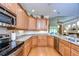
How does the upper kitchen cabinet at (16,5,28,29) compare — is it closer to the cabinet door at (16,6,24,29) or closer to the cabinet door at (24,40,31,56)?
the cabinet door at (16,6,24,29)

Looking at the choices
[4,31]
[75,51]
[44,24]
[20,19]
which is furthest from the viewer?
[20,19]

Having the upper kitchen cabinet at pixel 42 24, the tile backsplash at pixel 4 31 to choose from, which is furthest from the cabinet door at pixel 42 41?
the tile backsplash at pixel 4 31

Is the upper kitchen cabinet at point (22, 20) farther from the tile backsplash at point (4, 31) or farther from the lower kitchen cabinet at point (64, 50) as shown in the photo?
the lower kitchen cabinet at point (64, 50)

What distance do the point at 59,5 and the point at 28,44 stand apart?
1.09m

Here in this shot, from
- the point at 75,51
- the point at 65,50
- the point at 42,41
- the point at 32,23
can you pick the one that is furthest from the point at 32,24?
the point at 75,51

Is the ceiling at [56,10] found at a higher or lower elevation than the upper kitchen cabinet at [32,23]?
higher

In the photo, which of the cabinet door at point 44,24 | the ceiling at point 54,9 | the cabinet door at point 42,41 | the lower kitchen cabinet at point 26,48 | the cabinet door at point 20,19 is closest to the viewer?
the ceiling at point 54,9

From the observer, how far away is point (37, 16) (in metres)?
2.34

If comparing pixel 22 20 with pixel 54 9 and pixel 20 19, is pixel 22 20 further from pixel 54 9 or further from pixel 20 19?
pixel 54 9

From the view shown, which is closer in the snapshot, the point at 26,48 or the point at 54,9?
the point at 54,9

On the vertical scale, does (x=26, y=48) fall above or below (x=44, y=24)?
below

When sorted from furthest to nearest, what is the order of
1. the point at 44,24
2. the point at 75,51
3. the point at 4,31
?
the point at 44,24 → the point at 4,31 → the point at 75,51

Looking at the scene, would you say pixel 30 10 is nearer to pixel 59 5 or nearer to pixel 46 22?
pixel 46 22

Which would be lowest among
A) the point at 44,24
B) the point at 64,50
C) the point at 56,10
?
the point at 64,50
